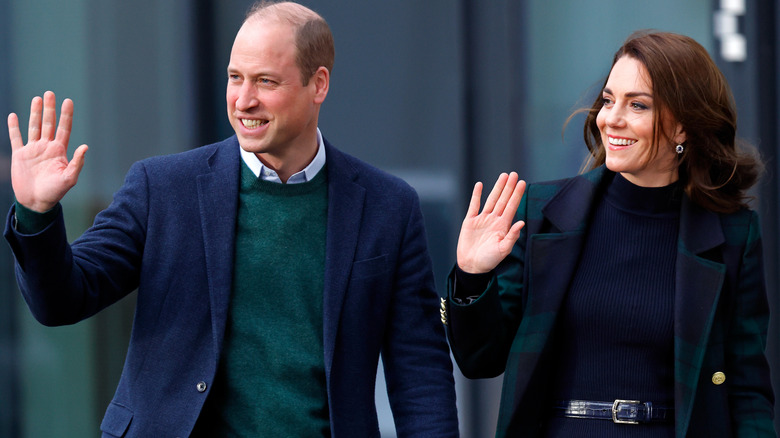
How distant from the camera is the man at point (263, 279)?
2842 millimetres

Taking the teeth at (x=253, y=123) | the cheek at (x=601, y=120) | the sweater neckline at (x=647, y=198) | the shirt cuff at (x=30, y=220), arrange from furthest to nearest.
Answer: the sweater neckline at (x=647, y=198) → the cheek at (x=601, y=120) → the teeth at (x=253, y=123) → the shirt cuff at (x=30, y=220)

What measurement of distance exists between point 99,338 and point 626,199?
3.11 metres

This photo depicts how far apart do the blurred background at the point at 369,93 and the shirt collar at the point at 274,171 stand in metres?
2.30

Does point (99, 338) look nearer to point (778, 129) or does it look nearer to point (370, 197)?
point (370, 197)

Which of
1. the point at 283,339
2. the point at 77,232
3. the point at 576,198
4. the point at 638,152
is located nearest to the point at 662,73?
the point at 638,152

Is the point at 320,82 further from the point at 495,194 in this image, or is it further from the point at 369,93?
the point at 369,93

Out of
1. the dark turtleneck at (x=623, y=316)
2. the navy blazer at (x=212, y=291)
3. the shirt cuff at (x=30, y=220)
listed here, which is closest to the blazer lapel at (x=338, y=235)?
the navy blazer at (x=212, y=291)

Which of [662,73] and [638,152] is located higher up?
[662,73]

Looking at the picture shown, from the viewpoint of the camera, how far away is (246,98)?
114 inches

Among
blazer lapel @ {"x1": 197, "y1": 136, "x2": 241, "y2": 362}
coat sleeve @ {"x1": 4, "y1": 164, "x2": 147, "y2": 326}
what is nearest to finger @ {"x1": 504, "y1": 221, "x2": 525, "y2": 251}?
blazer lapel @ {"x1": 197, "y1": 136, "x2": 241, "y2": 362}

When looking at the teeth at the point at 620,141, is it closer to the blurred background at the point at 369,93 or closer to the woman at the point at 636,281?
the woman at the point at 636,281

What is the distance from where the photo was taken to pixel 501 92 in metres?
5.30

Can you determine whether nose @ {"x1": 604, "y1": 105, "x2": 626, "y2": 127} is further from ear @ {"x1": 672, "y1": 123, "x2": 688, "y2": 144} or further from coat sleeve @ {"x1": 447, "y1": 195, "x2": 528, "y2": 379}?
coat sleeve @ {"x1": 447, "y1": 195, "x2": 528, "y2": 379}

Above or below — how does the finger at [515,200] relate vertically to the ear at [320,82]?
below
